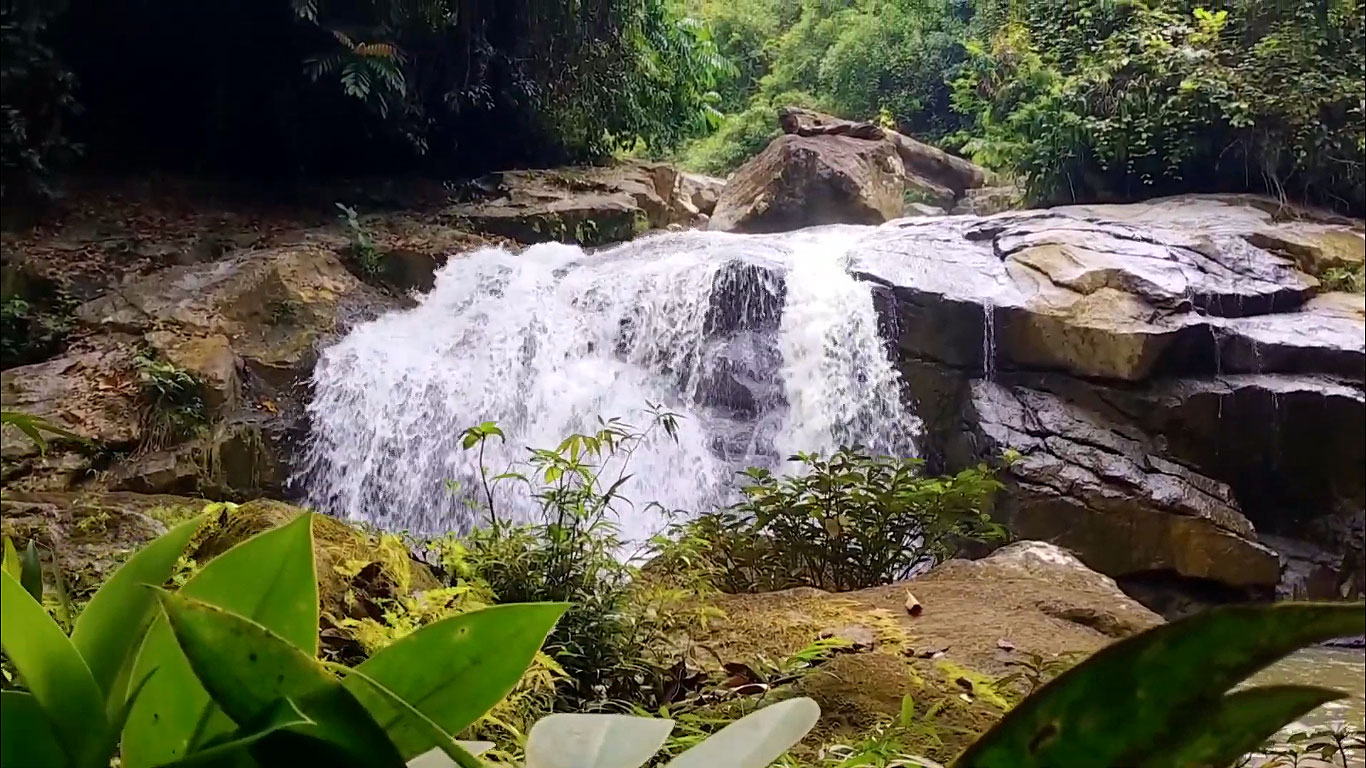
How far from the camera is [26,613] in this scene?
261 mm

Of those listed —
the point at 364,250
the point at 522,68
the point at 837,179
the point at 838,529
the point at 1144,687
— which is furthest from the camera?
the point at 837,179

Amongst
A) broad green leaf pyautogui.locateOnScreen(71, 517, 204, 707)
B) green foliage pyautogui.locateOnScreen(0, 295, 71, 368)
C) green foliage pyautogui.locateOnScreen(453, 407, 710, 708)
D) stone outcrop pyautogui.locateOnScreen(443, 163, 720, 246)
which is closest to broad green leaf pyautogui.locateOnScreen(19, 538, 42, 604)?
broad green leaf pyautogui.locateOnScreen(71, 517, 204, 707)

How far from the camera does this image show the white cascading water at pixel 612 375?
8.55 feet

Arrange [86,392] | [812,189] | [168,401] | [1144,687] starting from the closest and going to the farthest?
[1144,687]
[86,392]
[168,401]
[812,189]

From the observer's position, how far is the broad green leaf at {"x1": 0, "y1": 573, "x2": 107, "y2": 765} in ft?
0.85

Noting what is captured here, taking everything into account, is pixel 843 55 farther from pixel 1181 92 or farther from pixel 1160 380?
pixel 1160 380

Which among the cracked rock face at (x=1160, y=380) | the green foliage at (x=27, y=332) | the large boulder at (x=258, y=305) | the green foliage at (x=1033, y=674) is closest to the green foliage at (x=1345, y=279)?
the cracked rock face at (x=1160, y=380)

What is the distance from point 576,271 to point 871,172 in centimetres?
158

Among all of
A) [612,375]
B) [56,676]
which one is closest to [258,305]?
[612,375]

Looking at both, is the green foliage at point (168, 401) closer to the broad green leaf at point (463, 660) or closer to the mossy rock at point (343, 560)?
the mossy rock at point (343, 560)

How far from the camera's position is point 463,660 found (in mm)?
280

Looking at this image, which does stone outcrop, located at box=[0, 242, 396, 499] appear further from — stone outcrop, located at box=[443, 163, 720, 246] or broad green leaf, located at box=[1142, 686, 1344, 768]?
broad green leaf, located at box=[1142, 686, 1344, 768]

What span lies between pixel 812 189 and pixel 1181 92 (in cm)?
214

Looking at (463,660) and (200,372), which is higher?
(463,660)
